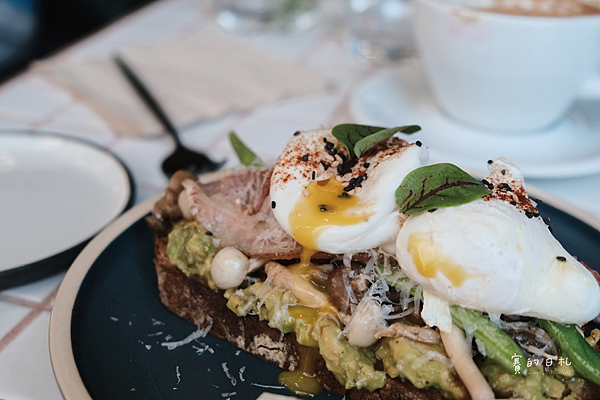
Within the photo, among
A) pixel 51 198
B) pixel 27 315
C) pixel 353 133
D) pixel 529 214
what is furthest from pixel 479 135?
pixel 27 315

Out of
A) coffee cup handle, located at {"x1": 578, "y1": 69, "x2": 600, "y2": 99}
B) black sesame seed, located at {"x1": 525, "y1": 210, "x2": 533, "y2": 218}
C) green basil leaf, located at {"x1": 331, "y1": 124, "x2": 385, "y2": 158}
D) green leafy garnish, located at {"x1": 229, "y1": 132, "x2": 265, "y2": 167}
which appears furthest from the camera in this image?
coffee cup handle, located at {"x1": 578, "y1": 69, "x2": 600, "y2": 99}

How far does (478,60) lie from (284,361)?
79.7 inches

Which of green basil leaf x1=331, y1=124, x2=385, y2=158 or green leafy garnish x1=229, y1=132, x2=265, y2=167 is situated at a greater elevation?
green basil leaf x1=331, y1=124, x2=385, y2=158

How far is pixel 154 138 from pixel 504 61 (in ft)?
7.04

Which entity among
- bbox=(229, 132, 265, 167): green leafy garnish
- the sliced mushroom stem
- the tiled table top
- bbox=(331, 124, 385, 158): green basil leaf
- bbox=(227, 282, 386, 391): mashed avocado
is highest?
bbox=(331, 124, 385, 158): green basil leaf

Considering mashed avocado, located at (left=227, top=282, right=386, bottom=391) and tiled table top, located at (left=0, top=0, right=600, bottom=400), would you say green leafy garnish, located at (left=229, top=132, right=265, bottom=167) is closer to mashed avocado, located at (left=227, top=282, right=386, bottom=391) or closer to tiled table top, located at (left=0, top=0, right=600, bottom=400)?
mashed avocado, located at (left=227, top=282, right=386, bottom=391)

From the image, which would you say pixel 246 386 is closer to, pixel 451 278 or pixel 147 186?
pixel 451 278

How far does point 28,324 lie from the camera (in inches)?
74.0

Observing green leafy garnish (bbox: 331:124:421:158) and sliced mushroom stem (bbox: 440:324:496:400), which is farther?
green leafy garnish (bbox: 331:124:421:158)

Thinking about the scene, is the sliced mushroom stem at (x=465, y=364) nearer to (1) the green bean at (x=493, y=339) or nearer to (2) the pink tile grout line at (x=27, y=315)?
(1) the green bean at (x=493, y=339)

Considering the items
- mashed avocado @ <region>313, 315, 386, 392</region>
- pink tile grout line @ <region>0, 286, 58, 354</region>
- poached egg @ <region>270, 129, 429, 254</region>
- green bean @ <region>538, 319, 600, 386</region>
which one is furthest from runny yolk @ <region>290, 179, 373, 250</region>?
pink tile grout line @ <region>0, 286, 58, 354</region>

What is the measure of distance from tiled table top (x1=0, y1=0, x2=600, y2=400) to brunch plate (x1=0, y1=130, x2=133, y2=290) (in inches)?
6.3

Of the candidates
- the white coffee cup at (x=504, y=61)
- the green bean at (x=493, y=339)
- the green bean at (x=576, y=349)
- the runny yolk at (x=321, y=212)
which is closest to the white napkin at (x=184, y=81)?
the white coffee cup at (x=504, y=61)

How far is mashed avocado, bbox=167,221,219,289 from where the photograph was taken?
1.88m
